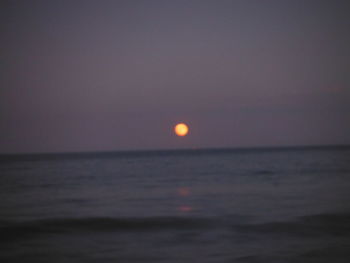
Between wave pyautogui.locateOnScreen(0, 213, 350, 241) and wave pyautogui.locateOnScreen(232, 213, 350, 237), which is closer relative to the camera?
wave pyautogui.locateOnScreen(232, 213, 350, 237)

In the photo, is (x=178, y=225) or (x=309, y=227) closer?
(x=309, y=227)

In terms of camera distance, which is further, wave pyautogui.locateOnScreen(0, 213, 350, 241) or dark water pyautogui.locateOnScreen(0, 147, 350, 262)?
wave pyautogui.locateOnScreen(0, 213, 350, 241)

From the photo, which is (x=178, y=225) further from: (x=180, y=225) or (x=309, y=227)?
(x=309, y=227)

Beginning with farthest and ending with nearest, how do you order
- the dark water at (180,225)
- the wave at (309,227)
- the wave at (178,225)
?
1. the wave at (178,225)
2. the wave at (309,227)
3. the dark water at (180,225)

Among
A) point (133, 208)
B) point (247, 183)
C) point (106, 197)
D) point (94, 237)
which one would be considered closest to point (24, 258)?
point (94, 237)

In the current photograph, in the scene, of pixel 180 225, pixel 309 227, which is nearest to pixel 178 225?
pixel 180 225

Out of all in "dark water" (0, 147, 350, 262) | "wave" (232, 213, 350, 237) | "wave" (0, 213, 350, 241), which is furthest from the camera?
"wave" (0, 213, 350, 241)

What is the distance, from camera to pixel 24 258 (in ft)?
22.1

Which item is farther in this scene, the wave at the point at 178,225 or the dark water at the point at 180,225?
the wave at the point at 178,225

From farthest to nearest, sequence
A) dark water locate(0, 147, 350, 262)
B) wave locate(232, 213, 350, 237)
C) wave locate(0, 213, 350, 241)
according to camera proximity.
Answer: wave locate(0, 213, 350, 241), wave locate(232, 213, 350, 237), dark water locate(0, 147, 350, 262)

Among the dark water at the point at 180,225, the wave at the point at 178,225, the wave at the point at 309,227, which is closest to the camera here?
the dark water at the point at 180,225

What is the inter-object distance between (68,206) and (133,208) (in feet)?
7.58

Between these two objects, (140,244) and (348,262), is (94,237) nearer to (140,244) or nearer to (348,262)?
(140,244)

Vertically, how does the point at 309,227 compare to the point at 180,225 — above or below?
below
